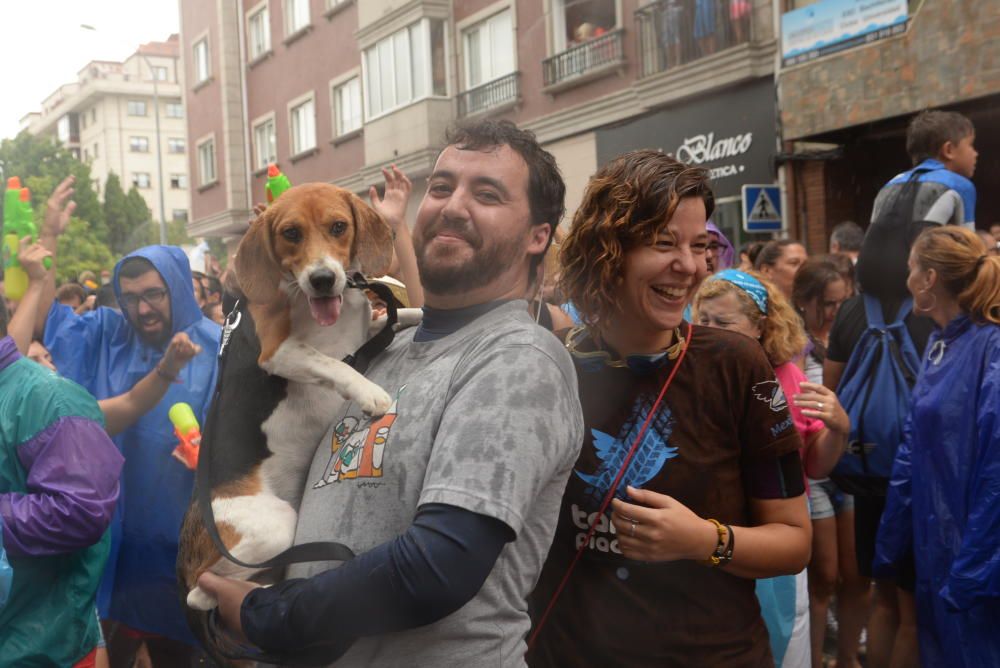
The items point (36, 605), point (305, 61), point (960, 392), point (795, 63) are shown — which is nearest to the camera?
point (36, 605)

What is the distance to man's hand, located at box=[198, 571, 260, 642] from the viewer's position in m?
1.58

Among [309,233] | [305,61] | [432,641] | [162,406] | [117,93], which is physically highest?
[117,93]

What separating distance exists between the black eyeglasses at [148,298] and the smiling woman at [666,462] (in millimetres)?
2412

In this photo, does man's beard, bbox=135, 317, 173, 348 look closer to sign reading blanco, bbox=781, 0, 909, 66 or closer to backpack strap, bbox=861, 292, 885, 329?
backpack strap, bbox=861, 292, 885, 329

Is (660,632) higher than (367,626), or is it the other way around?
(367,626)

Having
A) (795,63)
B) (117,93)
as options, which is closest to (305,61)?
(795,63)

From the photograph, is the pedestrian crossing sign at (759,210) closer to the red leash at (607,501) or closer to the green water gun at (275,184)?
the red leash at (607,501)

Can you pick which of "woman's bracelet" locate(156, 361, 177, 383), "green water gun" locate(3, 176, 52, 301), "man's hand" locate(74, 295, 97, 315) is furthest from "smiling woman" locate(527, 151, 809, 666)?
"man's hand" locate(74, 295, 97, 315)

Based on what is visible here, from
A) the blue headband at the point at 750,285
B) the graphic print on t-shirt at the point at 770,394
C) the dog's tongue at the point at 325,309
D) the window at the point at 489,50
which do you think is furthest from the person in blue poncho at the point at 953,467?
the window at the point at 489,50

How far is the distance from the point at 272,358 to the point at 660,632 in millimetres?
1046

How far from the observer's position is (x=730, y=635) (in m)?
2.08

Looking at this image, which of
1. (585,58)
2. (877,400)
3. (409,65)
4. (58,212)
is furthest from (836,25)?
(58,212)

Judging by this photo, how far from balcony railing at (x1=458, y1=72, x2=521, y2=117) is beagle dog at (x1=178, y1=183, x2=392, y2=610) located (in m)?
14.3

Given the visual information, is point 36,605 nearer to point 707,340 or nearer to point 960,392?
point 707,340
